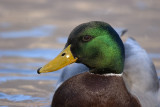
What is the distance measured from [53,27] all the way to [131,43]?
280cm

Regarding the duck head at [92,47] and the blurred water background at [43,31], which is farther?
the blurred water background at [43,31]

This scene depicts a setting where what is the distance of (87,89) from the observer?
537 cm

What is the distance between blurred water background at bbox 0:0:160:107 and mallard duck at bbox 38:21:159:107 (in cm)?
100

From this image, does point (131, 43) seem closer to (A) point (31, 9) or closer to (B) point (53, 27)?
(B) point (53, 27)

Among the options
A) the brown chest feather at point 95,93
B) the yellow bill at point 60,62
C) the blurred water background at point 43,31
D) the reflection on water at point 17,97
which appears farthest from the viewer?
the blurred water background at point 43,31

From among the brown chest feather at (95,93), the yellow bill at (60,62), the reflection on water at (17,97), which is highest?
the yellow bill at (60,62)

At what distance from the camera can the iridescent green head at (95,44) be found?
209 inches

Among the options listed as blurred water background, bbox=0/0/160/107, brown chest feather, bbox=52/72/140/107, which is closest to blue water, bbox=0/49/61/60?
blurred water background, bbox=0/0/160/107

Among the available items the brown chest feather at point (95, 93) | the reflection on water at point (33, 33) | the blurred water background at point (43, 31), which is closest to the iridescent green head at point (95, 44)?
the brown chest feather at point (95, 93)

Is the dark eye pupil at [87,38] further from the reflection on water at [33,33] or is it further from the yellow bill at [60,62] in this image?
the reflection on water at [33,33]

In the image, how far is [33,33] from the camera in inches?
346

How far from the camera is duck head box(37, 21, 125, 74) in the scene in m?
5.30

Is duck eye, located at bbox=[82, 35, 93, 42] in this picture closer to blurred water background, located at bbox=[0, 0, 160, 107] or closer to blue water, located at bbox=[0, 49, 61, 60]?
blurred water background, located at bbox=[0, 0, 160, 107]

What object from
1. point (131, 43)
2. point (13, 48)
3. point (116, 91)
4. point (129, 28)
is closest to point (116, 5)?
point (129, 28)
